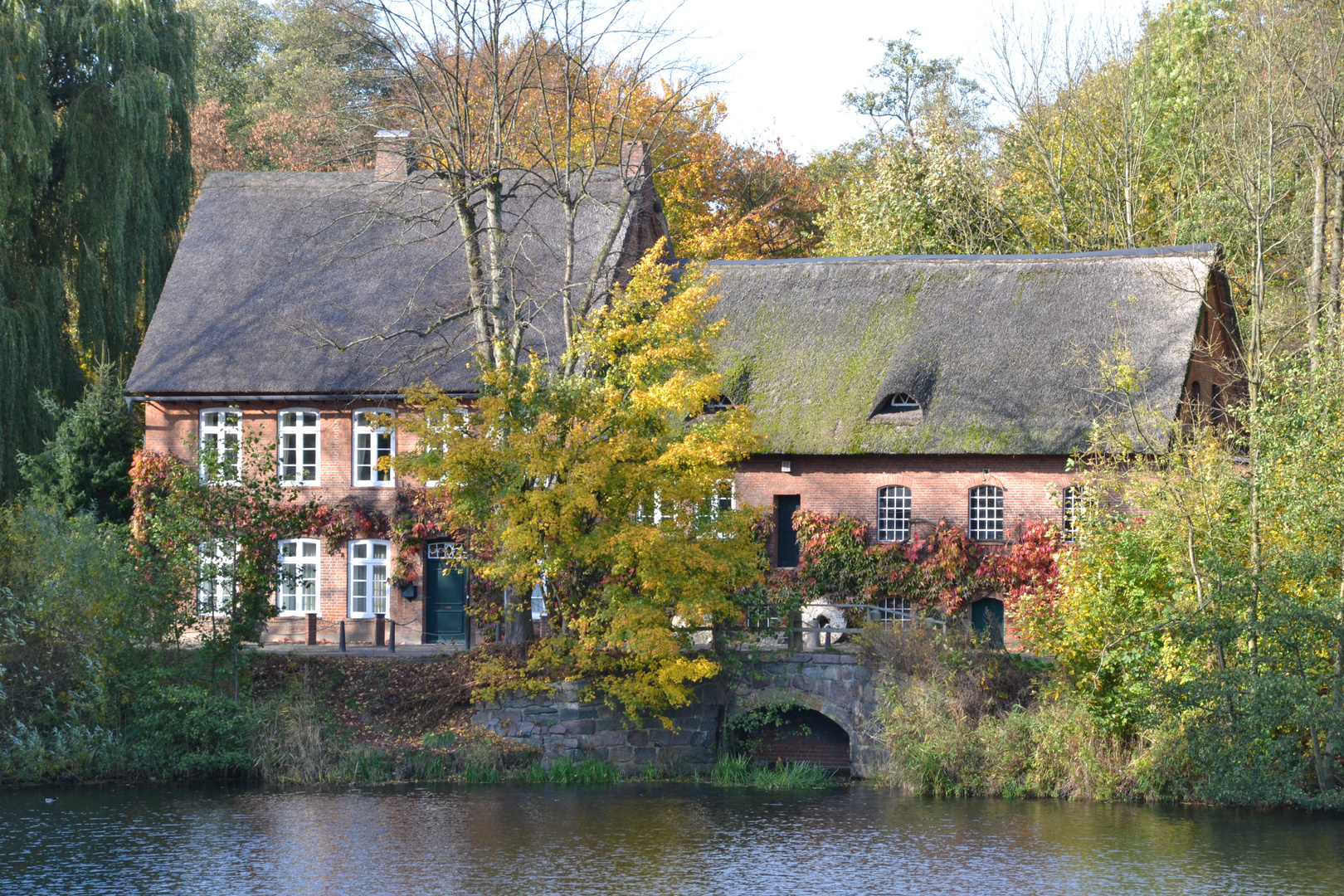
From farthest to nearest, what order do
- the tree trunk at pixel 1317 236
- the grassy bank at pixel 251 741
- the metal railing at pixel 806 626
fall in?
the tree trunk at pixel 1317 236
the metal railing at pixel 806 626
the grassy bank at pixel 251 741

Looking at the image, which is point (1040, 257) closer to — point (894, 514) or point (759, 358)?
point (759, 358)

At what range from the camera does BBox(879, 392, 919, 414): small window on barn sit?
2475 centimetres

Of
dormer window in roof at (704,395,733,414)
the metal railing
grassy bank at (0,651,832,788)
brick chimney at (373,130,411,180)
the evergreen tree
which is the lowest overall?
grassy bank at (0,651,832,788)

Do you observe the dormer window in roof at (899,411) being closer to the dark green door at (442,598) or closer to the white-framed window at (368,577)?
the dark green door at (442,598)

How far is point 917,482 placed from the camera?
80.3 ft

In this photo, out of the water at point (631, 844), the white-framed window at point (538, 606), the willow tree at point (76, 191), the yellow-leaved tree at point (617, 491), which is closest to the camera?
the water at point (631, 844)

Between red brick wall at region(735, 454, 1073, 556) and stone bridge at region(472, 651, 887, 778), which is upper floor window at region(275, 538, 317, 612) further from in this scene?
red brick wall at region(735, 454, 1073, 556)

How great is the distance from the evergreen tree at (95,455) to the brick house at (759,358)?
80cm

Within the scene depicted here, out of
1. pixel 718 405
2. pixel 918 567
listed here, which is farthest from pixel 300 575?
pixel 918 567

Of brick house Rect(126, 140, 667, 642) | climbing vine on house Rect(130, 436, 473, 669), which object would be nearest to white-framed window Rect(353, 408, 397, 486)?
brick house Rect(126, 140, 667, 642)

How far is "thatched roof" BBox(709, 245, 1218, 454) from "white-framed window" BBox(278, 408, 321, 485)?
766 cm

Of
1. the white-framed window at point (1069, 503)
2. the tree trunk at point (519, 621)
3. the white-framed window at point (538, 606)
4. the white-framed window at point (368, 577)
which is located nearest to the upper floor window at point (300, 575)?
the white-framed window at point (368, 577)

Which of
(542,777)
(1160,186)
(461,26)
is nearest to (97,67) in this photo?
(461,26)

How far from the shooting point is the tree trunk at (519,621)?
71.4 ft
